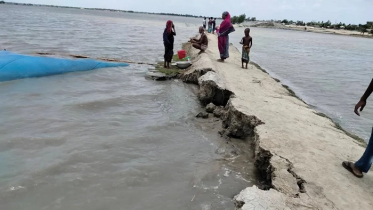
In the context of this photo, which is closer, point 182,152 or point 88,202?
point 88,202

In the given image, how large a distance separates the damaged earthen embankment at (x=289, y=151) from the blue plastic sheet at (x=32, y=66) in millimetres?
4480

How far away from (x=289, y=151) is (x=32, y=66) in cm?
723

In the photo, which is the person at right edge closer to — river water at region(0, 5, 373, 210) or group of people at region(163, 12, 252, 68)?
river water at region(0, 5, 373, 210)

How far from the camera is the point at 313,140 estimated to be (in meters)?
4.38

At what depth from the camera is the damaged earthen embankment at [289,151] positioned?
2.99 m

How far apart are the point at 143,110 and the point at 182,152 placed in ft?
6.94

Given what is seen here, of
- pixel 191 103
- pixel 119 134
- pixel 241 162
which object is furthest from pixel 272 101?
pixel 119 134

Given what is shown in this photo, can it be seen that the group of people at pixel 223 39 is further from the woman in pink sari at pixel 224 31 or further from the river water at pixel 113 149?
the river water at pixel 113 149

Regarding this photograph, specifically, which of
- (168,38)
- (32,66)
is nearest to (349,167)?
(168,38)

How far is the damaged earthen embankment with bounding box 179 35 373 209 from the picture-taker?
299 cm

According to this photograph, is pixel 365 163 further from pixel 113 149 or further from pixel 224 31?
pixel 224 31

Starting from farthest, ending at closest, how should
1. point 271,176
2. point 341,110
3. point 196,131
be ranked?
1. point 341,110
2. point 196,131
3. point 271,176

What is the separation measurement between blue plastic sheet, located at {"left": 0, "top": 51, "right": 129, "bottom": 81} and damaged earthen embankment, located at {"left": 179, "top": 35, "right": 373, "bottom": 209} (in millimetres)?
4480

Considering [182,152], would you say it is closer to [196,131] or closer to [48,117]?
[196,131]
